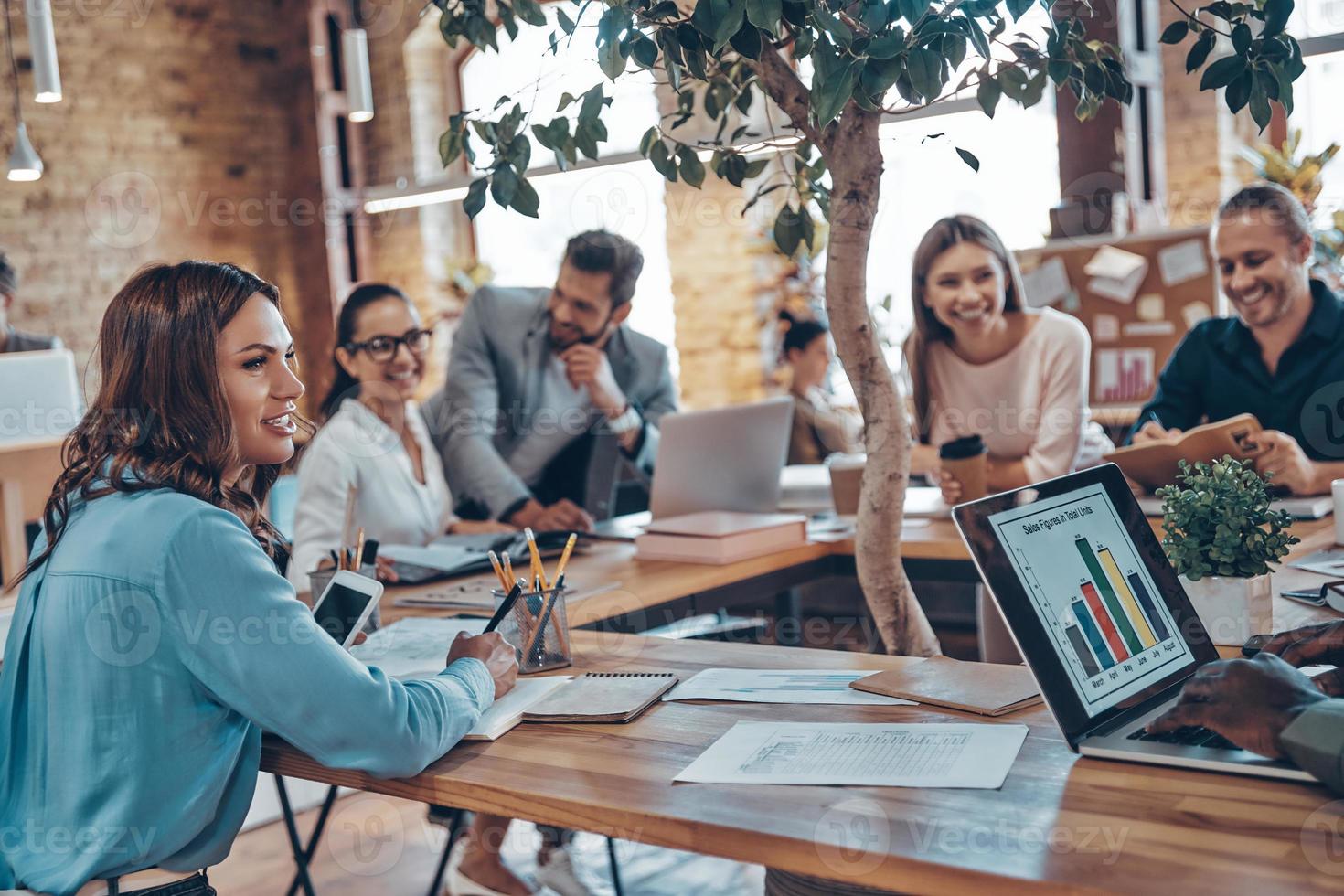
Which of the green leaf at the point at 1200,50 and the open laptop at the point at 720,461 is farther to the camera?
the open laptop at the point at 720,461

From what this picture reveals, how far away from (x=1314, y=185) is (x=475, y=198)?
4.84 meters

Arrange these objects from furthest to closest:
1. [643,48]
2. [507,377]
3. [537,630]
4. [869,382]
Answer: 1. [507,377]
2. [869,382]
3. [537,630]
4. [643,48]

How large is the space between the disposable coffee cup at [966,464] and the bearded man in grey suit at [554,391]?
1.01m

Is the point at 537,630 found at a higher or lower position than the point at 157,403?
lower

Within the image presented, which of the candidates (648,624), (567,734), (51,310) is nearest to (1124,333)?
(648,624)

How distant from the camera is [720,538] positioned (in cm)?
262

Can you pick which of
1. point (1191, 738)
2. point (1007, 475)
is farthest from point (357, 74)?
Result: point (1191, 738)

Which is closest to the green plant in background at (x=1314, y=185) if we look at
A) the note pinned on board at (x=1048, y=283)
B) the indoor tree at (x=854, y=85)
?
the note pinned on board at (x=1048, y=283)

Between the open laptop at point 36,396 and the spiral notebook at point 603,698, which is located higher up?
the open laptop at point 36,396

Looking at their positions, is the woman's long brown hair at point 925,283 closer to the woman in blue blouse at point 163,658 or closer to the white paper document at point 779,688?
the white paper document at point 779,688

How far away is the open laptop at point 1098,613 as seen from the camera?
122 cm

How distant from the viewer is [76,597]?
4.51 feet

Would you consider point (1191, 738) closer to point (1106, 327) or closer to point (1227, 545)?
point (1227, 545)

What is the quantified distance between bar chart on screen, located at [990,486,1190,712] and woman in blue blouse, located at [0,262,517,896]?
25.7 inches
